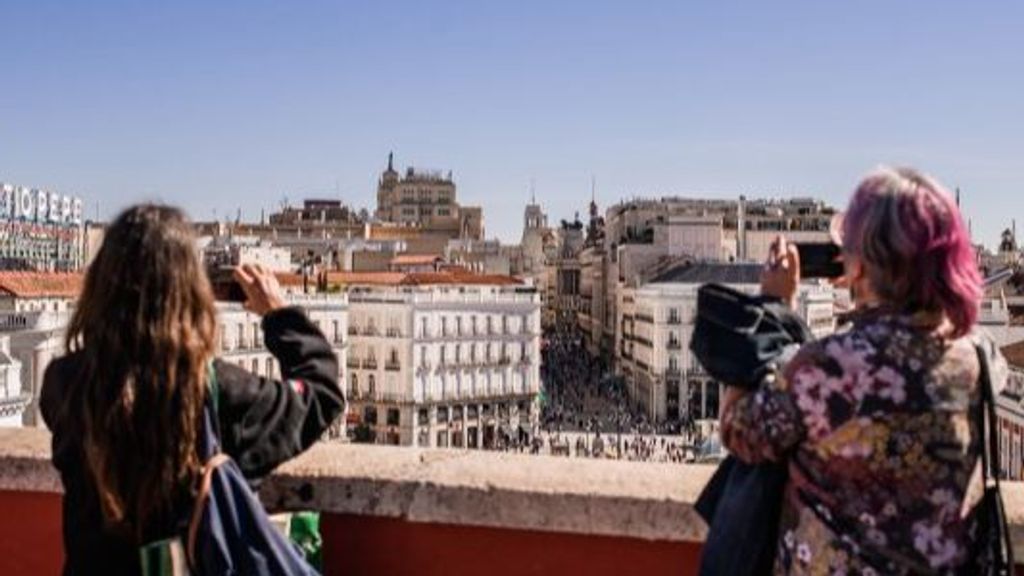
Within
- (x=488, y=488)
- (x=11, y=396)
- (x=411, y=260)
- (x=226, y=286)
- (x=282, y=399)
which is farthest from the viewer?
Answer: (x=411, y=260)

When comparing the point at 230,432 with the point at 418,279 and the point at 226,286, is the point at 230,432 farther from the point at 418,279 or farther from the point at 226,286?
the point at 418,279

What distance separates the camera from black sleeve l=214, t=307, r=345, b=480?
3.24 metres

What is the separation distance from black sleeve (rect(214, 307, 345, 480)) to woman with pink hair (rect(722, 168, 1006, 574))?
3.65ft

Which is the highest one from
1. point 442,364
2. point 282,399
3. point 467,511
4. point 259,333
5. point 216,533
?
point 282,399

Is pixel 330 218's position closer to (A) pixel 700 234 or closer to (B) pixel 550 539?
(A) pixel 700 234

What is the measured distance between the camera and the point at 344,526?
14.1ft

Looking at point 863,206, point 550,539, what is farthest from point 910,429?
point 550,539

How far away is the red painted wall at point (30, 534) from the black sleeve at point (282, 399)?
4.61ft

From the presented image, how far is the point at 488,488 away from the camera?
414 cm

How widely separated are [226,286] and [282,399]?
50 centimetres

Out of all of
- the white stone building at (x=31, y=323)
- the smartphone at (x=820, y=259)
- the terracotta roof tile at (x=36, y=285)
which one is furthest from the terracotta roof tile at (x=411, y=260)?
the smartphone at (x=820, y=259)

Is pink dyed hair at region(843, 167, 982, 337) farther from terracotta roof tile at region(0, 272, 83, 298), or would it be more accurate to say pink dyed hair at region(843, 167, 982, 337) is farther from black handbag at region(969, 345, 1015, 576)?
terracotta roof tile at region(0, 272, 83, 298)

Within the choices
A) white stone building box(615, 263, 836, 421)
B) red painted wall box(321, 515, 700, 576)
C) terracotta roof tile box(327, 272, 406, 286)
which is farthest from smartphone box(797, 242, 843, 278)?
white stone building box(615, 263, 836, 421)

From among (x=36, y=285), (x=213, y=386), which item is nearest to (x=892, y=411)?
(x=213, y=386)
